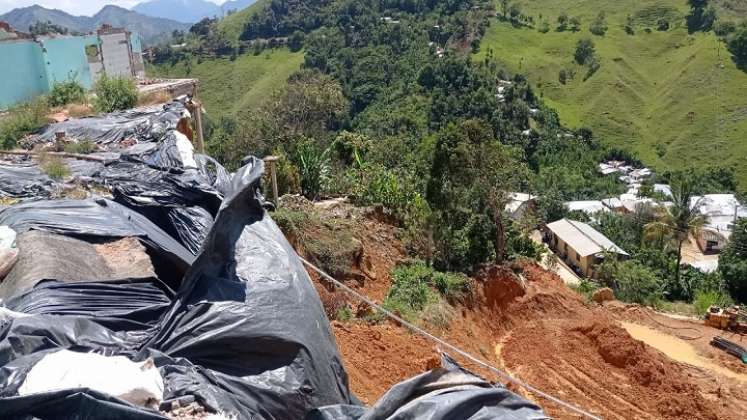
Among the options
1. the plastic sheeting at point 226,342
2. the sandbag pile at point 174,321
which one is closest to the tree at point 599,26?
the sandbag pile at point 174,321

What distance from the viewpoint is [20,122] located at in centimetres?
1230

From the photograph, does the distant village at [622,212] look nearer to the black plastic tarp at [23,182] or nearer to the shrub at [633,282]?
the shrub at [633,282]

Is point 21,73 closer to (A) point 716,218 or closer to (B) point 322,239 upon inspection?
(B) point 322,239

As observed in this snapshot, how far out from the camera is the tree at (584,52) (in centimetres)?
6188

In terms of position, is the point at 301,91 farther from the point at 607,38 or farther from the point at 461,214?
the point at 607,38

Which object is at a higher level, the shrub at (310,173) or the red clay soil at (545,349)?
the shrub at (310,173)

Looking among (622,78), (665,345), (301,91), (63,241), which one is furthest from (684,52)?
(63,241)

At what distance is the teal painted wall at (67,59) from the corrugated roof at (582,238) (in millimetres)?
23636

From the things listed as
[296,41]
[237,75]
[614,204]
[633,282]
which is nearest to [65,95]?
[633,282]

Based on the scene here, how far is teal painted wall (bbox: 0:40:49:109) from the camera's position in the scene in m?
18.5

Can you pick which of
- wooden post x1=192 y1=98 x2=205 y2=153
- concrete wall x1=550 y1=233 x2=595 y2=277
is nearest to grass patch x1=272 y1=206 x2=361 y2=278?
wooden post x1=192 y1=98 x2=205 y2=153

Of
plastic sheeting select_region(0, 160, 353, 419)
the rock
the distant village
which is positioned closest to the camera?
plastic sheeting select_region(0, 160, 353, 419)

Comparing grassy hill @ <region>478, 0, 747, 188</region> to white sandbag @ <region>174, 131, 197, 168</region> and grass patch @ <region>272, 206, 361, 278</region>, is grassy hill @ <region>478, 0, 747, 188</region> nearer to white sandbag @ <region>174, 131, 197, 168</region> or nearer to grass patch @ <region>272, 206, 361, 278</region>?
grass patch @ <region>272, 206, 361, 278</region>

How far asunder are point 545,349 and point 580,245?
19.3 meters
